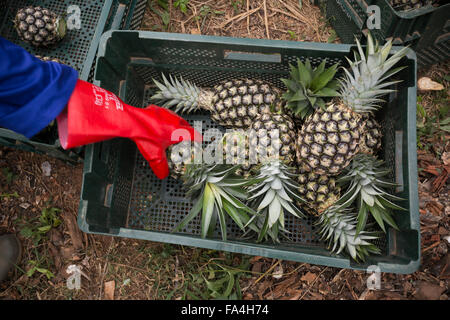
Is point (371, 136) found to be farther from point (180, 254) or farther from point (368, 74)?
point (180, 254)

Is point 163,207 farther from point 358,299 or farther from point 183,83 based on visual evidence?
point 358,299

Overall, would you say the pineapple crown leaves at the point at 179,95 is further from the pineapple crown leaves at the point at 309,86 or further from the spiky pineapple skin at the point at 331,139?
the spiky pineapple skin at the point at 331,139

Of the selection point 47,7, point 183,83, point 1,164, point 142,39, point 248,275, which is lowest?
point 248,275

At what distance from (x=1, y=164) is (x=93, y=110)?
4.72ft

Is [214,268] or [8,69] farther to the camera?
[214,268]

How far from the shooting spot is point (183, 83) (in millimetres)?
2314

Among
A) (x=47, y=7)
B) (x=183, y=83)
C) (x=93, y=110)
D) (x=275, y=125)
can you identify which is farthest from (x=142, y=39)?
(x=47, y=7)

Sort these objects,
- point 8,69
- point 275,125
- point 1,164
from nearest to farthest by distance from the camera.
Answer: point 8,69, point 275,125, point 1,164

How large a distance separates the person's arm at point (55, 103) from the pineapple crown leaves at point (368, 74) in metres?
1.26

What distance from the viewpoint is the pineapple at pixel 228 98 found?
2.16 meters

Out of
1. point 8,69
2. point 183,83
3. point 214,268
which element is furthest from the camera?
point 214,268

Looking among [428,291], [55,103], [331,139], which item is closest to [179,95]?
[55,103]

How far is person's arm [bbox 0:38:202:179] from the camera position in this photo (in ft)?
5.63

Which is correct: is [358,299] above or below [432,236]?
below
